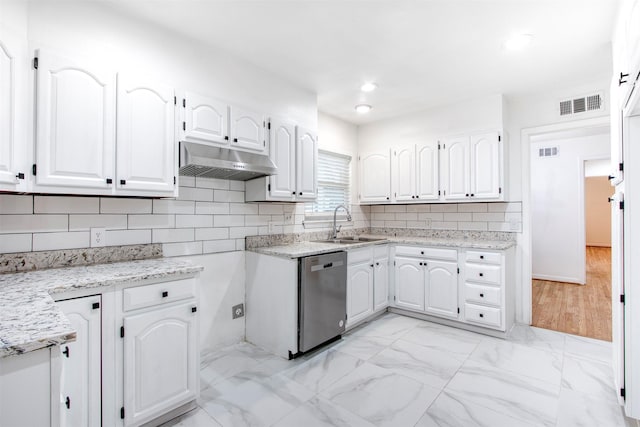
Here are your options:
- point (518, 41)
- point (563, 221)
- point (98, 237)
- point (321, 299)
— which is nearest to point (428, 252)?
point (321, 299)

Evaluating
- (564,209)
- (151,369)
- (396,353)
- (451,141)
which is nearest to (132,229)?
(151,369)

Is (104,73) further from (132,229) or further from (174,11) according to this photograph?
(132,229)

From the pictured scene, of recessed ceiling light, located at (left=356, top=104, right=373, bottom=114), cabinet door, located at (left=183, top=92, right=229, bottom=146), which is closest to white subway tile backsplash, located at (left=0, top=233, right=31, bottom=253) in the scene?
cabinet door, located at (left=183, top=92, right=229, bottom=146)

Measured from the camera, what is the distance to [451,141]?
362 cm

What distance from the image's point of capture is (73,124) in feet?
5.85

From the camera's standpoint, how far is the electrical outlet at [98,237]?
2.10 meters

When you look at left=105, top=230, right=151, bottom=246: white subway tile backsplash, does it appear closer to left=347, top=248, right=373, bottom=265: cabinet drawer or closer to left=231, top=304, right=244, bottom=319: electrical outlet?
left=231, top=304, right=244, bottom=319: electrical outlet

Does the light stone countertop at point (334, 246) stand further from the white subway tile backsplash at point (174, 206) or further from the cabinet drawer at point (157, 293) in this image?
the cabinet drawer at point (157, 293)

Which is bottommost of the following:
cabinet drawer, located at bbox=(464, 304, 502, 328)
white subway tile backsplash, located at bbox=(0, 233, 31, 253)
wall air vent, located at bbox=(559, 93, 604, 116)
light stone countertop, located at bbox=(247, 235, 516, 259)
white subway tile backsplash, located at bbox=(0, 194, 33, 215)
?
cabinet drawer, located at bbox=(464, 304, 502, 328)

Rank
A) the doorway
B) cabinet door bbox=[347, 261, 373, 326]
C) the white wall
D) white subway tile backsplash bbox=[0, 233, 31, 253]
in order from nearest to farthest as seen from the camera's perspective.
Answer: white subway tile backsplash bbox=[0, 233, 31, 253] → cabinet door bbox=[347, 261, 373, 326] → the doorway → the white wall

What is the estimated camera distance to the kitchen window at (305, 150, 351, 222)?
391 centimetres

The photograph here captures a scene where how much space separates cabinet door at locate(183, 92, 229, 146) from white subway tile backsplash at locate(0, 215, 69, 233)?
0.93 m

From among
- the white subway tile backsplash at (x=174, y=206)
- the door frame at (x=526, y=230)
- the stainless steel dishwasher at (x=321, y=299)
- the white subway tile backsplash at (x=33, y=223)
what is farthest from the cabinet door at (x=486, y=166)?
the white subway tile backsplash at (x=33, y=223)

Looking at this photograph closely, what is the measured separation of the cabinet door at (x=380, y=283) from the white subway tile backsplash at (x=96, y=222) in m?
2.46
